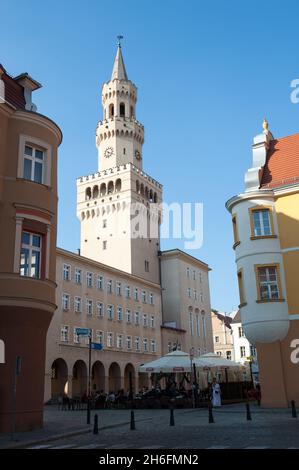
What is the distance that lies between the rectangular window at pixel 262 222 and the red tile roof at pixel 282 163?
5.68 feet

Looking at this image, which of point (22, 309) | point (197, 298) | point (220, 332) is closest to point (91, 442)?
point (22, 309)

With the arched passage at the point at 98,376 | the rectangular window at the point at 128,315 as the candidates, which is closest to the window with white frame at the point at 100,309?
the arched passage at the point at 98,376

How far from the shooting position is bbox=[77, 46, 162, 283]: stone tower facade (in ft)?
243

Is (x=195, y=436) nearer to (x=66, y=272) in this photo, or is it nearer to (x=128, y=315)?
(x=66, y=272)

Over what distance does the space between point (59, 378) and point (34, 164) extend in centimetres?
3415

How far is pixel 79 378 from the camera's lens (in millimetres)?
54656

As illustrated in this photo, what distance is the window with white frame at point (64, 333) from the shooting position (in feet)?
166

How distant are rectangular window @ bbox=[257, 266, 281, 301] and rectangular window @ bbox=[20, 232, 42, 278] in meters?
12.9

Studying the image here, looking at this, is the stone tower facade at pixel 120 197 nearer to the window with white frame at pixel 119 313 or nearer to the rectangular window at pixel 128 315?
the rectangular window at pixel 128 315

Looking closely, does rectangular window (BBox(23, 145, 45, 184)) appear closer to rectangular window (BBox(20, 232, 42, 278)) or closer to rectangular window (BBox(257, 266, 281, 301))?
rectangular window (BBox(20, 232, 42, 278))

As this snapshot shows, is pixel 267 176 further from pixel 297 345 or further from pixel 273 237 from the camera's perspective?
pixel 297 345

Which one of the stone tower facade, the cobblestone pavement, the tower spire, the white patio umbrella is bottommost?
the cobblestone pavement

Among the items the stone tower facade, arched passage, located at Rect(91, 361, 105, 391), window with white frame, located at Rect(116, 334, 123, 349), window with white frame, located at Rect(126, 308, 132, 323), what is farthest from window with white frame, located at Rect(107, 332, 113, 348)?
the stone tower facade

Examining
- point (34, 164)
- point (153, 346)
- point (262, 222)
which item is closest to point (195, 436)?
point (34, 164)
